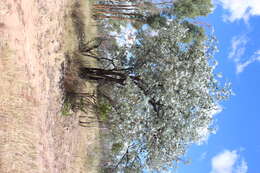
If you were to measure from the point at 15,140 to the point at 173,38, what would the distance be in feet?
19.9

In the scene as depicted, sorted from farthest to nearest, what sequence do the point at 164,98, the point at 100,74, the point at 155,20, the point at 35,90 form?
the point at 155,20
the point at 100,74
the point at 164,98
the point at 35,90

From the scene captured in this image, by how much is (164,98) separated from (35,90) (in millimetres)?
4010

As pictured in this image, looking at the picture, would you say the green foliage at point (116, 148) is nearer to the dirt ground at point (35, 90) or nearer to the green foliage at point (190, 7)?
the dirt ground at point (35, 90)

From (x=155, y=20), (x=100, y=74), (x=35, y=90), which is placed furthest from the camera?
(x=155, y=20)

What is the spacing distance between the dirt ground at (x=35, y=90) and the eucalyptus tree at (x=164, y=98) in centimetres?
201

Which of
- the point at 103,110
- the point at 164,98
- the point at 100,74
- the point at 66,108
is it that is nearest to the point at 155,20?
the point at 100,74

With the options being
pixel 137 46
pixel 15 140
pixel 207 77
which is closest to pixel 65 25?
pixel 137 46

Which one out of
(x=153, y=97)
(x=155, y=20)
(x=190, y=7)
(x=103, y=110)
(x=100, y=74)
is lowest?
(x=103, y=110)

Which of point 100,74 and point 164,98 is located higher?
point 100,74

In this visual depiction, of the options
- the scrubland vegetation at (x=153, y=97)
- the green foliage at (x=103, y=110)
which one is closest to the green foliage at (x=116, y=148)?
the scrubland vegetation at (x=153, y=97)

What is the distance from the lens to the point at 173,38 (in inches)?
373

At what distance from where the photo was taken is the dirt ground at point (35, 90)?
6.58 metres

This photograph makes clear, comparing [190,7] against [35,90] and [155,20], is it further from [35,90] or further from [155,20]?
[35,90]

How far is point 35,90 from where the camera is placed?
7.58 m
